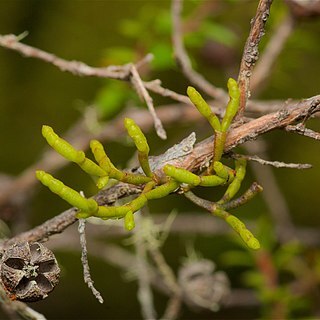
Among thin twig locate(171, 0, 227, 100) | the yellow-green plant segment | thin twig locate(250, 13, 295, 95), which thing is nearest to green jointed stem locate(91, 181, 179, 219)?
the yellow-green plant segment

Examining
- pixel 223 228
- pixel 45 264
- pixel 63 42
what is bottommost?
pixel 45 264

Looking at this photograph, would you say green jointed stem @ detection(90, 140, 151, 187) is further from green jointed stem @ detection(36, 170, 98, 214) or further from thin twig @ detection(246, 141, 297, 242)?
thin twig @ detection(246, 141, 297, 242)

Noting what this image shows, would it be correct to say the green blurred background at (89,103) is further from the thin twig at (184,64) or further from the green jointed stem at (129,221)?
the green jointed stem at (129,221)

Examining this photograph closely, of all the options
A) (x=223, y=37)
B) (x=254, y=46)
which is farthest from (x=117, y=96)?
(x=254, y=46)

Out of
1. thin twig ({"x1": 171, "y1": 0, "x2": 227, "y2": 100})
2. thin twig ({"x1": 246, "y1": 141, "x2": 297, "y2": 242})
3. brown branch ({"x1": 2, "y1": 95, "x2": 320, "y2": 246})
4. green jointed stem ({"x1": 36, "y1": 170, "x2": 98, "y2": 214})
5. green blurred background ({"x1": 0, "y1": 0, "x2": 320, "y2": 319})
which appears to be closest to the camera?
green jointed stem ({"x1": 36, "y1": 170, "x2": 98, "y2": 214})

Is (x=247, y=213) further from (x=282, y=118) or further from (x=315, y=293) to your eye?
(x=282, y=118)

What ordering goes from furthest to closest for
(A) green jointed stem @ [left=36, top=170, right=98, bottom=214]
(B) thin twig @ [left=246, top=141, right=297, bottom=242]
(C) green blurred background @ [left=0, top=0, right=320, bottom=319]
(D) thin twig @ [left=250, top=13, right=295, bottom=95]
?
(C) green blurred background @ [left=0, top=0, right=320, bottom=319], (B) thin twig @ [left=246, top=141, right=297, bottom=242], (D) thin twig @ [left=250, top=13, right=295, bottom=95], (A) green jointed stem @ [left=36, top=170, right=98, bottom=214]
